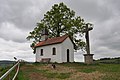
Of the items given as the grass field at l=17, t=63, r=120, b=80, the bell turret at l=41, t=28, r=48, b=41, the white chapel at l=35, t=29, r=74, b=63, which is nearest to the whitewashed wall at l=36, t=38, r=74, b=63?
the white chapel at l=35, t=29, r=74, b=63

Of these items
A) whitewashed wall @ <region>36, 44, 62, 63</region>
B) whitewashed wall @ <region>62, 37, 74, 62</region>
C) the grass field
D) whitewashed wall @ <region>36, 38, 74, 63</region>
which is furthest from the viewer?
whitewashed wall @ <region>62, 37, 74, 62</region>

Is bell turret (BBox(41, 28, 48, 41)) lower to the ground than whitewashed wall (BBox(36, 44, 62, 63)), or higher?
higher

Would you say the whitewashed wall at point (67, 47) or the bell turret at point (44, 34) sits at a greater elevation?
the bell turret at point (44, 34)

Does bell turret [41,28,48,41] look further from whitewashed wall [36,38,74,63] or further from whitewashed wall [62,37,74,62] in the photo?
whitewashed wall [62,37,74,62]

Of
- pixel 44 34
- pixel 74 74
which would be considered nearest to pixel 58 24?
pixel 44 34

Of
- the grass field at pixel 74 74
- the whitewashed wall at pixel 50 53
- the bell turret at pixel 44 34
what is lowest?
the grass field at pixel 74 74

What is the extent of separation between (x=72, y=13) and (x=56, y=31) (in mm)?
5010

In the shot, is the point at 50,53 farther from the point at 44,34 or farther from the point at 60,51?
the point at 44,34

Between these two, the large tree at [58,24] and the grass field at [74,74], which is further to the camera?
the large tree at [58,24]

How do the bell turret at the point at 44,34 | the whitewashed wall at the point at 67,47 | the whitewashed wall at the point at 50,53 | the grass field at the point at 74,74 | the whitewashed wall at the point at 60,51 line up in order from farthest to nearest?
the bell turret at the point at 44,34
the whitewashed wall at the point at 67,47
the whitewashed wall at the point at 50,53
the whitewashed wall at the point at 60,51
the grass field at the point at 74,74

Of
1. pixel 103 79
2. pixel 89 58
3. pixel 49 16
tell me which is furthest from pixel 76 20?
pixel 103 79

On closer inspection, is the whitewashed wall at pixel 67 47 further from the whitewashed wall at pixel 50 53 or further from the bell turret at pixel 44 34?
the bell turret at pixel 44 34

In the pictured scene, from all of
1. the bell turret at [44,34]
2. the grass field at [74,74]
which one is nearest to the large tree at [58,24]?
the bell turret at [44,34]

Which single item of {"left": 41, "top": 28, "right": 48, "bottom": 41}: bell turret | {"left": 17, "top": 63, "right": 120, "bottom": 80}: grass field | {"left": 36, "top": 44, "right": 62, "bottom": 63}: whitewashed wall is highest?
{"left": 41, "top": 28, "right": 48, "bottom": 41}: bell turret
